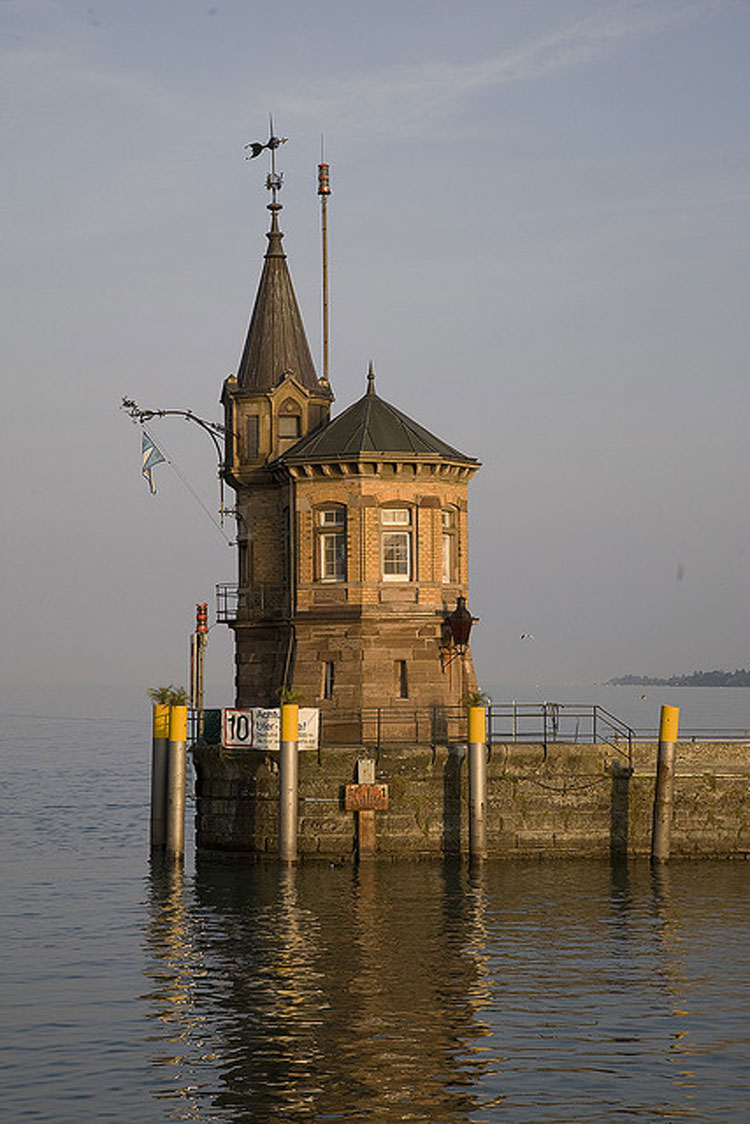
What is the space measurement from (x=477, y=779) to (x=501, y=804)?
1810 mm

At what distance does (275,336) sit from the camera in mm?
52969

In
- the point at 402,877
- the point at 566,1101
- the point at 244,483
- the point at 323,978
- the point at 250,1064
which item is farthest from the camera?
the point at 244,483

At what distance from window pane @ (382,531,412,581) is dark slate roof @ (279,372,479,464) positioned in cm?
263

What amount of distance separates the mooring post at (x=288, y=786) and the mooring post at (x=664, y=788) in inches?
394

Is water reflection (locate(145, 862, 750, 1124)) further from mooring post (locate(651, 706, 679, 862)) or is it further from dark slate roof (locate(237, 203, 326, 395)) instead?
dark slate roof (locate(237, 203, 326, 395))

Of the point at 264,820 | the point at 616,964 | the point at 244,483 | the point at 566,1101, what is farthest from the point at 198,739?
the point at 566,1101

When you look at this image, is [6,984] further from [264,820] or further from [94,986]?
[264,820]

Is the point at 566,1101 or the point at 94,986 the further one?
the point at 94,986

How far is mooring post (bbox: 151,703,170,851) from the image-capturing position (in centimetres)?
4484

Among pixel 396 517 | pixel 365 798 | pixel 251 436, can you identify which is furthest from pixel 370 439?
pixel 365 798

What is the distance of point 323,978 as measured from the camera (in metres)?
31.5

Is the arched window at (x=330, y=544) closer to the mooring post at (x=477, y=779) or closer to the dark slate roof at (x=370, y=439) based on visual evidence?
the dark slate roof at (x=370, y=439)

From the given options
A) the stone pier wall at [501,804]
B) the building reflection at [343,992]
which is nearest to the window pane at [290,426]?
the stone pier wall at [501,804]

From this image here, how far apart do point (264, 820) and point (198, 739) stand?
16.1 feet
